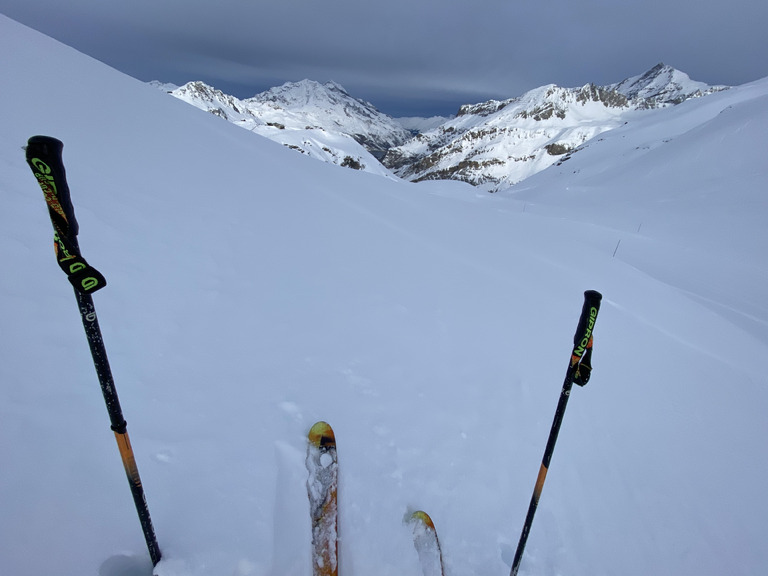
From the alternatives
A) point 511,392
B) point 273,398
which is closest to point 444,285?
point 511,392

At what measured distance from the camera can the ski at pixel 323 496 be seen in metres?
2.49

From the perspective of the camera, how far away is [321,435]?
315 cm

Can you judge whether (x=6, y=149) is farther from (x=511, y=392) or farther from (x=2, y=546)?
(x=511, y=392)

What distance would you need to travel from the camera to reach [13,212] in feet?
11.2

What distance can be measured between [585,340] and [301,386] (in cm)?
262

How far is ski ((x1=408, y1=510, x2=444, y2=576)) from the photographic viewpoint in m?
2.74

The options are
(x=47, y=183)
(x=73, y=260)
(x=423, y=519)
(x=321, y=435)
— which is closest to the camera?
(x=47, y=183)

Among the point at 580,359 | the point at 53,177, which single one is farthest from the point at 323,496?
the point at 53,177

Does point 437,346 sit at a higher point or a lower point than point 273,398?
higher

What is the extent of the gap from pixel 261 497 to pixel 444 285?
485cm

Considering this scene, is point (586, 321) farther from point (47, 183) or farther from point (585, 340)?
point (47, 183)

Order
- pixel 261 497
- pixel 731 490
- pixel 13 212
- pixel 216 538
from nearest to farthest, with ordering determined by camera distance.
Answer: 1. pixel 216 538
2. pixel 261 497
3. pixel 13 212
4. pixel 731 490

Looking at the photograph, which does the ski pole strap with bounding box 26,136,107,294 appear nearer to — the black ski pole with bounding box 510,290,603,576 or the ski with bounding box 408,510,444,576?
the black ski pole with bounding box 510,290,603,576

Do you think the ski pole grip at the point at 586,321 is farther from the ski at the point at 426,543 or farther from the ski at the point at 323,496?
the ski at the point at 323,496
